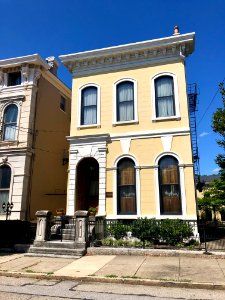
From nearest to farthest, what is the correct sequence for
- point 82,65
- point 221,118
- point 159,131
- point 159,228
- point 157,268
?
point 157,268
point 159,228
point 159,131
point 221,118
point 82,65

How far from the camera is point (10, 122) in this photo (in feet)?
52.9

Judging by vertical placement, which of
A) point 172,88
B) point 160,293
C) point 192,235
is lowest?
point 160,293

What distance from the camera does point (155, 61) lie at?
14.3 metres

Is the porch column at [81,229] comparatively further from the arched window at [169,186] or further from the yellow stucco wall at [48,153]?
the yellow stucco wall at [48,153]

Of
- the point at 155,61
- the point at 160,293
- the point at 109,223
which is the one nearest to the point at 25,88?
the point at 155,61

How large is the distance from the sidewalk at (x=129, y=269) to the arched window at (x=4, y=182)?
5415 mm

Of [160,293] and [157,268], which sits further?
[157,268]

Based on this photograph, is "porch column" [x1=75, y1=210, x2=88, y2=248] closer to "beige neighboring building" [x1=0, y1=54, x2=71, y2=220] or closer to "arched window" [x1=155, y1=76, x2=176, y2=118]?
"beige neighboring building" [x1=0, y1=54, x2=71, y2=220]

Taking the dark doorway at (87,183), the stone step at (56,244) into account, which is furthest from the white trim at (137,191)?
the stone step at (56,244)

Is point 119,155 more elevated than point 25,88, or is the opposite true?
point 25,88

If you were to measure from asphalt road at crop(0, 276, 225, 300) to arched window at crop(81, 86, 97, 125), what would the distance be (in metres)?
9.25

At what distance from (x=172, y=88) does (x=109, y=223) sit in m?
7.41

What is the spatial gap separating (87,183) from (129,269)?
786 cm

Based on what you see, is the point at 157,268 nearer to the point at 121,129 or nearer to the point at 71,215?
the point at 71,215
